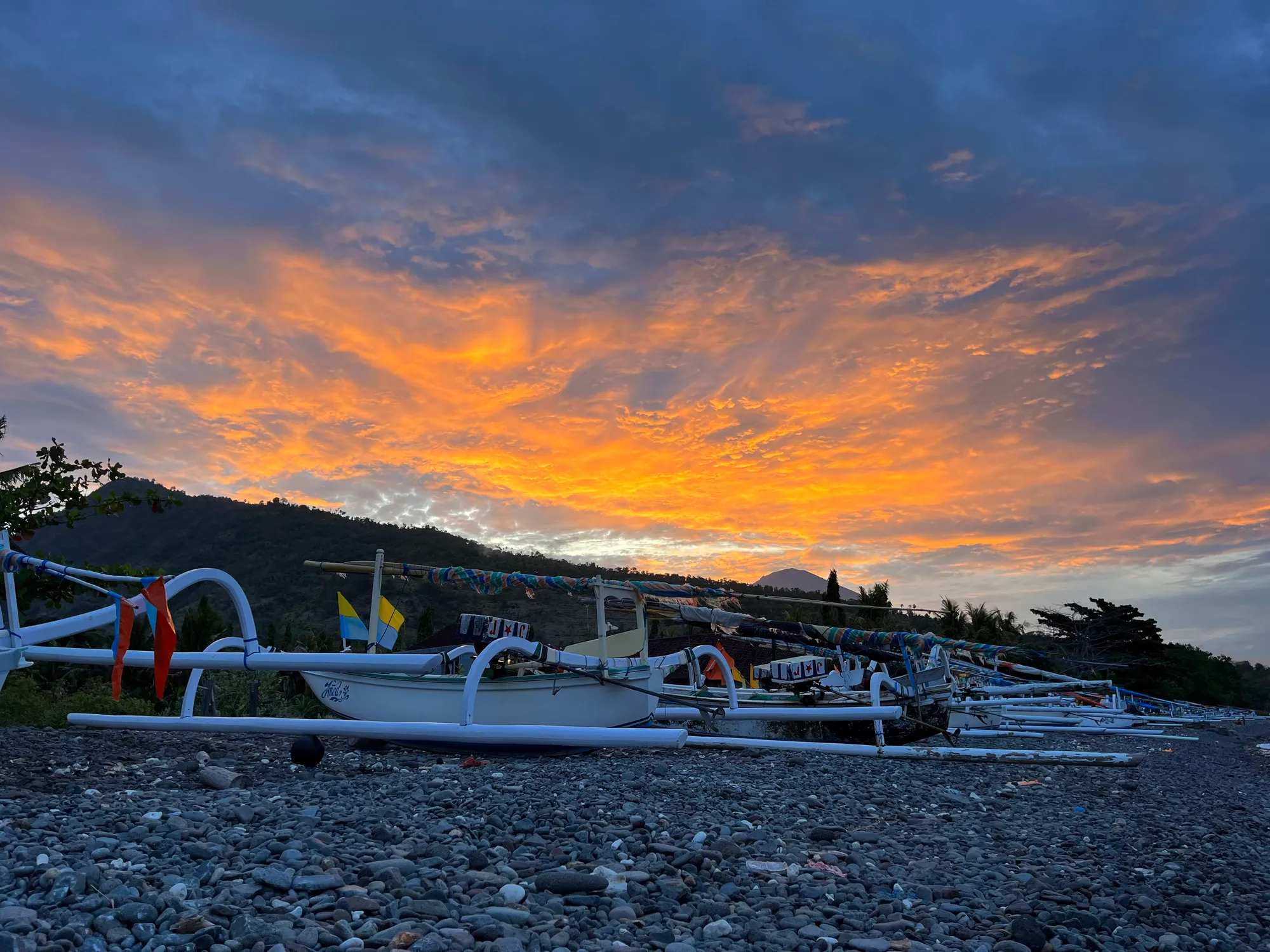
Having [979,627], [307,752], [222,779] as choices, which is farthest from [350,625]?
[979,627]

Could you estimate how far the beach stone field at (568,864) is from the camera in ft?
12.1

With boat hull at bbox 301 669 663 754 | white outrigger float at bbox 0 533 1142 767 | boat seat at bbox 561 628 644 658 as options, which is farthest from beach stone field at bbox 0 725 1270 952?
boat seat at bbox 561 628 644 658

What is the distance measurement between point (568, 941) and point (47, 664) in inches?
665

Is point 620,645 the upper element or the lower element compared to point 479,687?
upper

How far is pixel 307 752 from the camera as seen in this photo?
8117mm

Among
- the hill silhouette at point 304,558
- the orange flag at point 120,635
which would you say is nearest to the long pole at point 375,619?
the orange flag at point 120,635

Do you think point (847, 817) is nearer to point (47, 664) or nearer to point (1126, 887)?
point (1126, 887)

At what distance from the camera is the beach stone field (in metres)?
3.69

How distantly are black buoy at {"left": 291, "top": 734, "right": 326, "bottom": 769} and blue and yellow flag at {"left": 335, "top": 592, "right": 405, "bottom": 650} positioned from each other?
197 inches

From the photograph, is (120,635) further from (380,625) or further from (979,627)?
(979,627)

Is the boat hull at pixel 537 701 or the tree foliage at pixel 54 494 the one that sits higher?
the tree foliage at pixel 54 494

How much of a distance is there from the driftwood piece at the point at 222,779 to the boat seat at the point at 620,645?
307 inches

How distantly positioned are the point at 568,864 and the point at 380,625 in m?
9.65

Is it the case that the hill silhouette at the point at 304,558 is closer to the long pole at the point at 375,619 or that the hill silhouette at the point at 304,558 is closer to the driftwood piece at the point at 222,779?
the long pole at the point at 375,619
